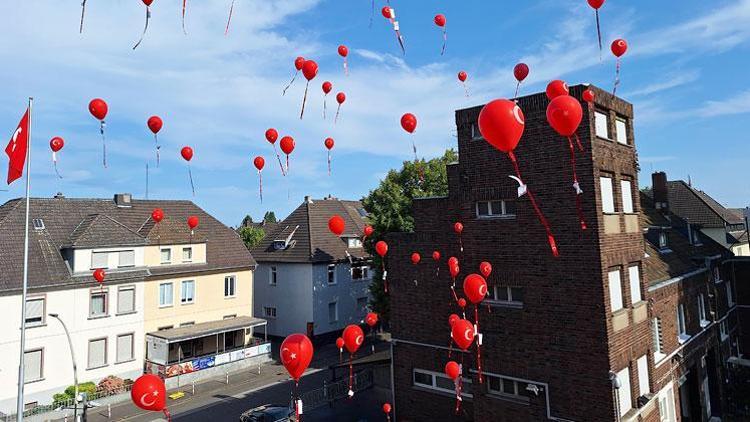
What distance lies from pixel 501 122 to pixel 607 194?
768 cm

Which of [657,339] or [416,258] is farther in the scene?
[416,258]

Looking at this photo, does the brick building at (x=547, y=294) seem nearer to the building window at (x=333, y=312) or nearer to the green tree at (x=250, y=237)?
the building window at (x=333, y=312)

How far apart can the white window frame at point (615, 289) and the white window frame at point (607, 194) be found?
1816 millimetres

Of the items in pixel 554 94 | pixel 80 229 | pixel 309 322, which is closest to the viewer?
pixel 554 94

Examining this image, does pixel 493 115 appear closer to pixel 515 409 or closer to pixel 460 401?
pixel 515 409

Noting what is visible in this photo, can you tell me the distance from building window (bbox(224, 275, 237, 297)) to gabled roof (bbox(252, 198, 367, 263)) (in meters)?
4.50

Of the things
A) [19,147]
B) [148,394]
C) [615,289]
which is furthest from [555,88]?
[19,147]

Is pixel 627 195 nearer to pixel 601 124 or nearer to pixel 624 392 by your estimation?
pixel 601 124

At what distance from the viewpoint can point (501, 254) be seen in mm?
14312

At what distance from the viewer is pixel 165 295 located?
28.4 metres

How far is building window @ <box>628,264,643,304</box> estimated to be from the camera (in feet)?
47.7

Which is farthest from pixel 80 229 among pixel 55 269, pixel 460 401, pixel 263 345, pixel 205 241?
pixel 460 401

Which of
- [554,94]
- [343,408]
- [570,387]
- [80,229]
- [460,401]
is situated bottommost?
[343,408]

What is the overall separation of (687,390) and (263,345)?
75.9 feet
